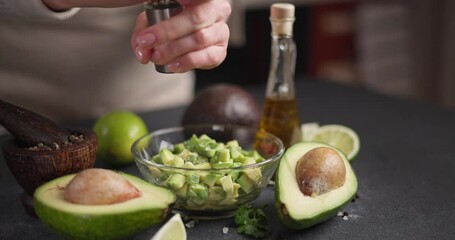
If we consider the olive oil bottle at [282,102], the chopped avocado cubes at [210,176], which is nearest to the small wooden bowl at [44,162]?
the chopped avocado cubes at [210,176]

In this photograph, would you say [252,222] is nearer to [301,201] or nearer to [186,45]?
[301,201]

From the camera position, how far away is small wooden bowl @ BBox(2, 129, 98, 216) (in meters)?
0.86

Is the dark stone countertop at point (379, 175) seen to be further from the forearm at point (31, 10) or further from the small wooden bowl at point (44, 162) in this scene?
the forearm at point (31, 10)

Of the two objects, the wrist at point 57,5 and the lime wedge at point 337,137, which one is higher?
the wrist at point 57,5

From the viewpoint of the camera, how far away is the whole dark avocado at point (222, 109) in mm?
1153

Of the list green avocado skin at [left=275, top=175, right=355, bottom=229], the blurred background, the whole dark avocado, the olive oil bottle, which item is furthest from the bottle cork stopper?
the blurred background

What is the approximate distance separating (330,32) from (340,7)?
121mm

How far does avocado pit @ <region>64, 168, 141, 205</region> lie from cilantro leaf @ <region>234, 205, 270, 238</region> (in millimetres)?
158

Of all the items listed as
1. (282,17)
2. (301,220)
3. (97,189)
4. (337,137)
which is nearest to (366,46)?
(337,137)

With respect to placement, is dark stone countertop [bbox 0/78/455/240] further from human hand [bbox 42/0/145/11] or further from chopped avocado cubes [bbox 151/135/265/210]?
human hand [bbox 42/0/145/11]

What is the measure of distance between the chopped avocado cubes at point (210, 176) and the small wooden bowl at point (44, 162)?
0.40ft

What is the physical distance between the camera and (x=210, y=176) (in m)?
0.87

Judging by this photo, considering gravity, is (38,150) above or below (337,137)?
above

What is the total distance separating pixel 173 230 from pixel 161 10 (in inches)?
12.6
